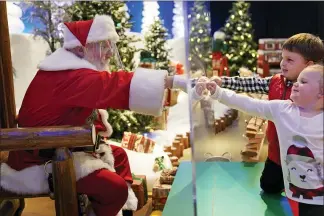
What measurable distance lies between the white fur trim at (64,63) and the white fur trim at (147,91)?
250 millimetres

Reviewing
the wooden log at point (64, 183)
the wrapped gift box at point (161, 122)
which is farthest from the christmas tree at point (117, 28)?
the wooden log at point (64, 183)

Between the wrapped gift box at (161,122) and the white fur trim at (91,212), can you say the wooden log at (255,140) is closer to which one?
the white fur trim at (91,212)

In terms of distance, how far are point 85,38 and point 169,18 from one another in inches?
161

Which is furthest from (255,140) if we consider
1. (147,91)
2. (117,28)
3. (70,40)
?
(117,28)

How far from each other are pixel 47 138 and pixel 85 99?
242 mm

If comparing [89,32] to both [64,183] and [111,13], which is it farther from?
[111,13]

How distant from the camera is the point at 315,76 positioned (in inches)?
60.1

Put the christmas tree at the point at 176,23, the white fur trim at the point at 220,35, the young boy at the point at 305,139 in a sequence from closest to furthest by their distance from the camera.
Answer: the young boy at the point at 305,139
the christmas tree at the point at 176,23
the white fur trim at the point at 220,35

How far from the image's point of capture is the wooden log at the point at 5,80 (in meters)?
2.47

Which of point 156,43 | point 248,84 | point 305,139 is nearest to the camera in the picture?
point 305,139

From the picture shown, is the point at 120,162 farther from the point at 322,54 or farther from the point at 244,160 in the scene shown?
the point at 322,54

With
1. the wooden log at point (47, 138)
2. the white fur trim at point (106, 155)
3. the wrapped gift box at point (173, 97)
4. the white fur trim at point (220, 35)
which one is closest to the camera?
the wooden log at point (47, 138)

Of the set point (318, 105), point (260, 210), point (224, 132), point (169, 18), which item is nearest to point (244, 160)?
point (224, 132)

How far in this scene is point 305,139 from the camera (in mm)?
1552
